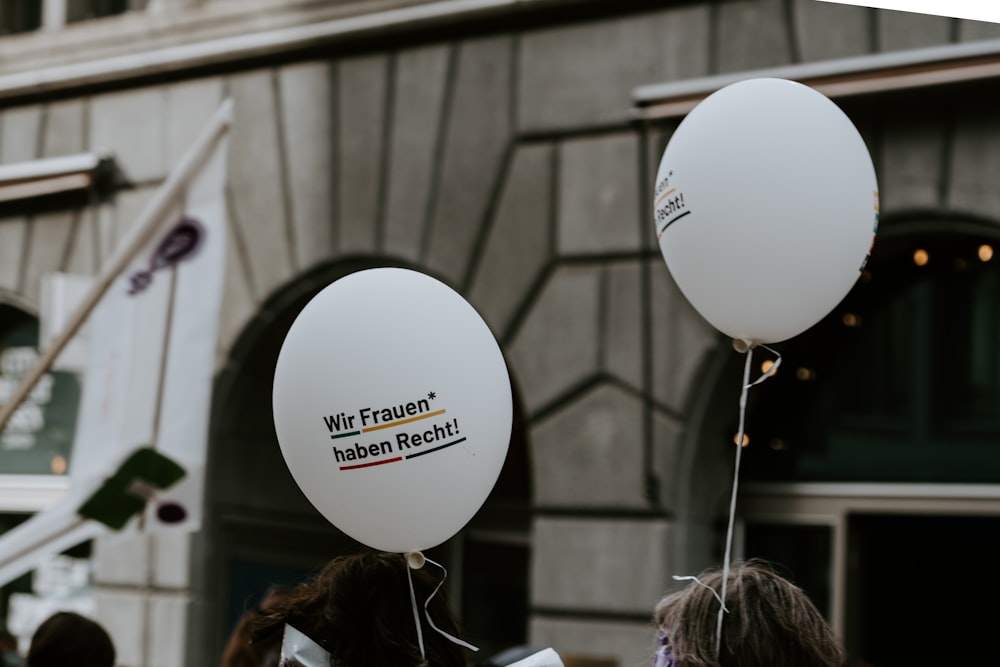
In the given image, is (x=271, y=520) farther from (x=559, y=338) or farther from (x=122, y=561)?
(x=559, y=338)

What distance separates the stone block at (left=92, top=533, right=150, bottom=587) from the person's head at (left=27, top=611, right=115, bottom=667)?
426 centimetres

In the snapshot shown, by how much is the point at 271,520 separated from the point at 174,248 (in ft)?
10.8

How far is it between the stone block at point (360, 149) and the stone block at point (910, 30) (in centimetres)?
270

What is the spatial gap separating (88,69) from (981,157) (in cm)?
542

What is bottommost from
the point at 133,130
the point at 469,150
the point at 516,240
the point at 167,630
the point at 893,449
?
the point at 167,630

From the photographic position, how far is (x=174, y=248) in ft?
17.1

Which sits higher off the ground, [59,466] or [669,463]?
[669,463]

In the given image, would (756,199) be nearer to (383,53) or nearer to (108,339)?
(108,339)

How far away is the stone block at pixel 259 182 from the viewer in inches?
299

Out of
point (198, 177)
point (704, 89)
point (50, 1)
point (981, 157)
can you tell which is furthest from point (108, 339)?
point (50, 1)

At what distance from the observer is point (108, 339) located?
5.23 meters

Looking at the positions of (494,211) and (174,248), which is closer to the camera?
(174,248)

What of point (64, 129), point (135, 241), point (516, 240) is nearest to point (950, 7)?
point (516, 240)

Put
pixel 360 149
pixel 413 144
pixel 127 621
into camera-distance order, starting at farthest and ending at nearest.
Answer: pixel 127 621
pixel 360 149
pixel 413 144
